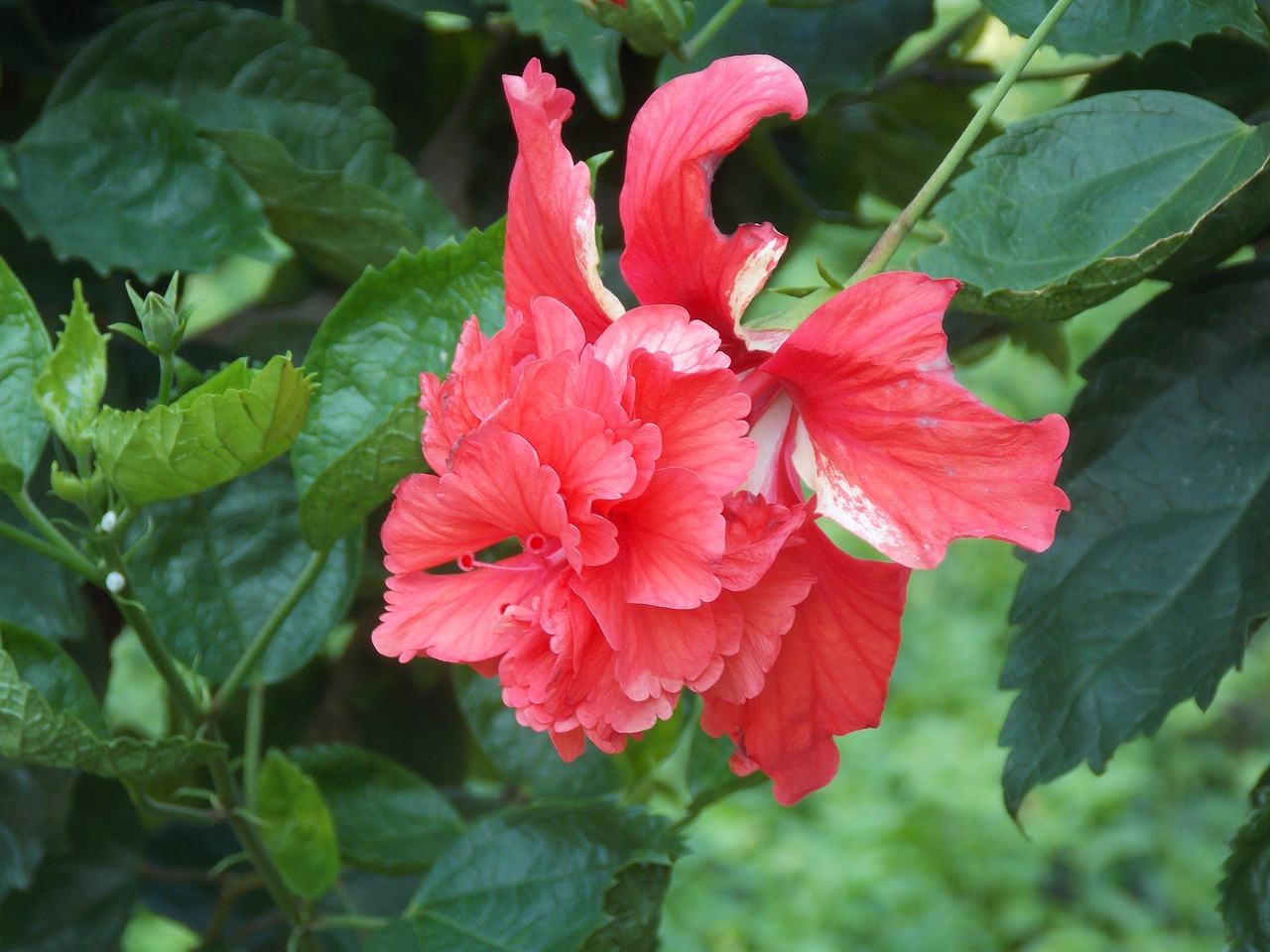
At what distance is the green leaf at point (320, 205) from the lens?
2.25ft

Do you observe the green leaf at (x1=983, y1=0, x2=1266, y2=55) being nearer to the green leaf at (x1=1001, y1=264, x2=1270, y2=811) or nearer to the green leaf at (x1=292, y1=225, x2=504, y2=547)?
the green leaf at (x1=1001, y1=264, x2=1270, y2=811)

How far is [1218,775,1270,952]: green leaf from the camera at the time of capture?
528mm

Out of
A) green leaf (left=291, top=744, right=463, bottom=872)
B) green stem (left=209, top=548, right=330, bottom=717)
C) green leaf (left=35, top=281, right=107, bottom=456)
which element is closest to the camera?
green leaf (left=35, top=281, right=107, bottom=456)

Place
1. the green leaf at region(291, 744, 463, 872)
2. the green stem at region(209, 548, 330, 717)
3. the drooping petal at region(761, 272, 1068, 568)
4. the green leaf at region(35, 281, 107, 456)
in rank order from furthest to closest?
the green leaf at region(291, 744, 463, 872) < the green stem at region(209, 548, 330, 717) < the green leaf at region(35, 281, 107, 456) < the drooping petal at region(761, 272, 1068, 568)

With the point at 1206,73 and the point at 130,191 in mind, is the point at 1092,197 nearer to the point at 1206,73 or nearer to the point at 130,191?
the point at 1206,73

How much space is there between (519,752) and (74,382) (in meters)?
0.36

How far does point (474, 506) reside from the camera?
0.44 metres

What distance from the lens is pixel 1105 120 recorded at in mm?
533

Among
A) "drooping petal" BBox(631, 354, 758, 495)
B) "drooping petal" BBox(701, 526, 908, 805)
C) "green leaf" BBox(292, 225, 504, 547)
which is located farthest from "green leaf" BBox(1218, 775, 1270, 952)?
"green leaf" BBox(292, 225, 504, 547)

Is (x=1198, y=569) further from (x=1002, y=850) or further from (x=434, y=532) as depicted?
(x=1002, y=850)

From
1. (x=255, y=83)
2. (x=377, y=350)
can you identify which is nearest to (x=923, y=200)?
(x=377, y=350)

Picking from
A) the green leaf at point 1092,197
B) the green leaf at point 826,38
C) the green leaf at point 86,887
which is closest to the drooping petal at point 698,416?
the green leaf at point 1092,197

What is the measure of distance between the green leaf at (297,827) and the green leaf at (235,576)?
63 mm

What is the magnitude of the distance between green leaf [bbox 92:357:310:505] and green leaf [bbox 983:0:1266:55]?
1.14ft
